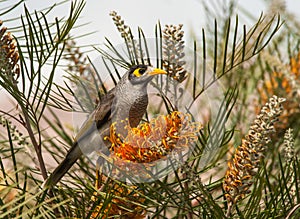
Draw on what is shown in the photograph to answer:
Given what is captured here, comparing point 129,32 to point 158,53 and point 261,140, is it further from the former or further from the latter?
point 261,140

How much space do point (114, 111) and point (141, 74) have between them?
0.10 feet

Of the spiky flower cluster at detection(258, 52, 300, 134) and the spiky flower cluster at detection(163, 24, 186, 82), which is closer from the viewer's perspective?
the spiky flower cluster at detection(163, 24, 186, 82)

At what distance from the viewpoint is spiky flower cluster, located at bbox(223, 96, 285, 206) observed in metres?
0.29

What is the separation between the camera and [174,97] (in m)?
0.37

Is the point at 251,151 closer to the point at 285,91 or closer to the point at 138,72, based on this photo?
the point at 138,72

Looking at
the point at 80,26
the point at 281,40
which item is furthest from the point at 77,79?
the point at 281,40

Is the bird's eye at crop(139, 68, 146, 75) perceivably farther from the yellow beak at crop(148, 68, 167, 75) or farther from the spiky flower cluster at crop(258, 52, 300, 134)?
the spiky flower cluster at crop(258, 52, 300, 134)

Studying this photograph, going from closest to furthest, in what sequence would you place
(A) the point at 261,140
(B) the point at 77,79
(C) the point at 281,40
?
(A) the point at 261,140
(B) the point at 77,79
(C) the point at 281,40

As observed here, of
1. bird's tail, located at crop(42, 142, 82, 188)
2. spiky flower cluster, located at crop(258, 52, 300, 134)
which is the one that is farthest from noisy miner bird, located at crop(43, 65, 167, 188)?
spiky flower cluster, located at crop(258, 52, 300, 134)

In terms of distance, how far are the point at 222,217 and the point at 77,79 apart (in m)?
0.16

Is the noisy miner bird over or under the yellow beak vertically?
under

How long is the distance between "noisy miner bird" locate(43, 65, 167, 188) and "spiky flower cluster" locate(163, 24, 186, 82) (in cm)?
1

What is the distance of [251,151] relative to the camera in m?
0.31

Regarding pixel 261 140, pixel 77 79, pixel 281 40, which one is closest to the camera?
pixel 261 140
